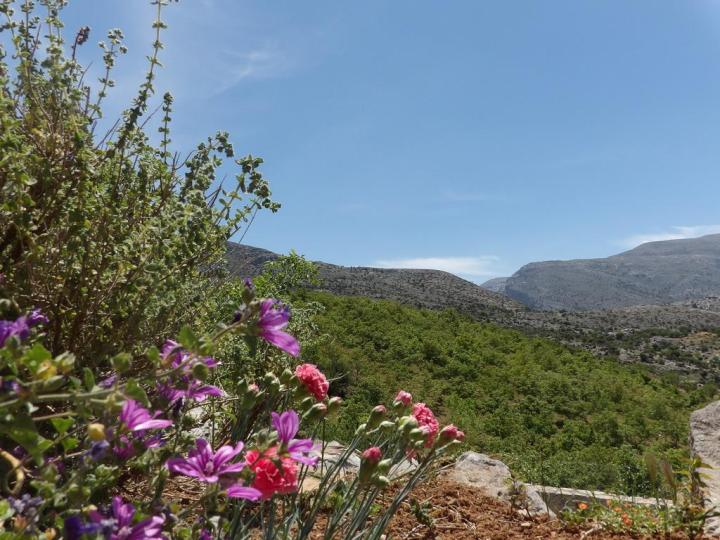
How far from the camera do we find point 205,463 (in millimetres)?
1048

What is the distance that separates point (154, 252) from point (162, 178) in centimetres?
60

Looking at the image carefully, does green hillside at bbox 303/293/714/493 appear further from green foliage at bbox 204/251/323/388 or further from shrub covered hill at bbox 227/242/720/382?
shrub covered hill at bbox 227/242/720/382

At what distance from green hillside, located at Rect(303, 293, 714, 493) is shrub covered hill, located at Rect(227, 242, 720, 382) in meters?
8.43

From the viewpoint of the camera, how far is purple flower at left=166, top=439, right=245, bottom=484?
994 millimetres

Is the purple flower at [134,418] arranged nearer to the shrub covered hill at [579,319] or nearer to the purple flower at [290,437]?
the purple flower at [290,437]

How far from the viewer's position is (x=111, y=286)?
1956 mm

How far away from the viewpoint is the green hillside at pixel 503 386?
11.4 meters

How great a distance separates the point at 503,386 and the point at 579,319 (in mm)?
42983

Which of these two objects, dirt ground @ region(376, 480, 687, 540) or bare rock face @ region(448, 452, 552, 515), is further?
bare rock face @ region(448, 452, 552, 515)

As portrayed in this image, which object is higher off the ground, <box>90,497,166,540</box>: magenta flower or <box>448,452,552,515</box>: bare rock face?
<box>90,497,166,540</box>: magenta flower

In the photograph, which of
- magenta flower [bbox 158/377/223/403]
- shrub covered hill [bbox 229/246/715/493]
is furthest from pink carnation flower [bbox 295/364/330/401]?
shrub covered hill [bbox 229/246/715/493]

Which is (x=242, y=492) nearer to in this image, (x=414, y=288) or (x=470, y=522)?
(x=470, y=522)

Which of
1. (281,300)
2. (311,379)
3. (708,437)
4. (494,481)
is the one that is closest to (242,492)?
(311,379)

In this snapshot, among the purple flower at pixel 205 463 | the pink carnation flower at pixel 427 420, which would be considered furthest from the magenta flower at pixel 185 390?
the pink carnation flower at pixel 427 420
